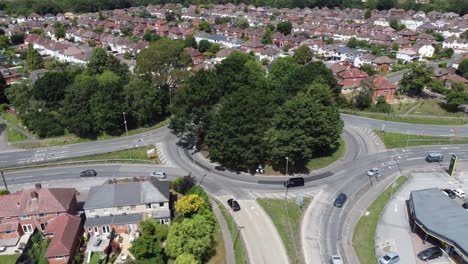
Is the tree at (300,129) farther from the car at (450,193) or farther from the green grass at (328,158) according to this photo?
the car at (450,193)

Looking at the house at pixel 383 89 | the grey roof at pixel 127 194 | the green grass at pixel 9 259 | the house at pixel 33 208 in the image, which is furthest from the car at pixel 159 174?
the house at pixel 383 89

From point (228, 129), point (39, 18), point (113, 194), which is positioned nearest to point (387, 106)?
point (228, 129)

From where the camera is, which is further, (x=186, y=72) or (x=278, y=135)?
(x=186, y=72)

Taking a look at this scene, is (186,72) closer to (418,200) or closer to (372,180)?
(372,180)

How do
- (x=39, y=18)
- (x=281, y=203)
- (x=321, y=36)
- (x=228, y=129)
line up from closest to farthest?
(x=281, y=203) < (x=228, y=129) < (x=321, y=36) < (x=39, y=18)

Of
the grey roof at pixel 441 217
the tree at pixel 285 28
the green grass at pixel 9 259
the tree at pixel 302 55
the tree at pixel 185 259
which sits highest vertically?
the tree at pixel 285 28

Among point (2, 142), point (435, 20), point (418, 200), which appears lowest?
point (2, 142)

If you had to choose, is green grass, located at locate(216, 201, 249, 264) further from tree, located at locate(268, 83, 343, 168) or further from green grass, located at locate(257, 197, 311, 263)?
tree, located at locate(268, 83, 343, 168)

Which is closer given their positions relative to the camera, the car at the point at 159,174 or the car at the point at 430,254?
the car at the point at 430,254
